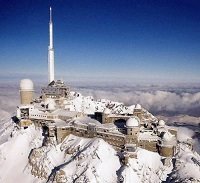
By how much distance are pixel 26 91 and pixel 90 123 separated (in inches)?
1444

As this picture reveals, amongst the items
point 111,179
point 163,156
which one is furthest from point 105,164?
point 163,156

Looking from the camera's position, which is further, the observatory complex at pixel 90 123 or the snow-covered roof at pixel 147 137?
the snow-covered roof at pixel 147 137

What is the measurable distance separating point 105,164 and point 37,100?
49.8 m

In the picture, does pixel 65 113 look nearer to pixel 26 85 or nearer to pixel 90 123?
pixel 90 123

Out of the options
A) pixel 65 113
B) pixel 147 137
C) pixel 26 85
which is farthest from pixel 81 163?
pixel 26 85

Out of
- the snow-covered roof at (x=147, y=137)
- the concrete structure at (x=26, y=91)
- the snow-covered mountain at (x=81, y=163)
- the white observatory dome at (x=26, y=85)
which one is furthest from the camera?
the white observatory dome at (x=26, y=85)

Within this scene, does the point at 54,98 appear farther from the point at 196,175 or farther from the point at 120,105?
the point at 196,175

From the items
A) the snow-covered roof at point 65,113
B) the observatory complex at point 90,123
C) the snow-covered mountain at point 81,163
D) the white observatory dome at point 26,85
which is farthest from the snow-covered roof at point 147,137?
the white observatory dome at point 26,85

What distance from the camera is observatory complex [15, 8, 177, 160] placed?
281 feet

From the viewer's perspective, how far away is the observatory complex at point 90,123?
3369 inches

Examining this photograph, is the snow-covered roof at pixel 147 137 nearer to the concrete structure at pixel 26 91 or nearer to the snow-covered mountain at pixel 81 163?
the snow-covered mountain at pixel 81 163

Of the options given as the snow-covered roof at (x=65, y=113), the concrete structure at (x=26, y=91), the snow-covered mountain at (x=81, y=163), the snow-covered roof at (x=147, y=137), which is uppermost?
the concrete structure at (x=26, y=91)

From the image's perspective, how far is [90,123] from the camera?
9162 cm

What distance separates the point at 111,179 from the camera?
7969 centimetres
